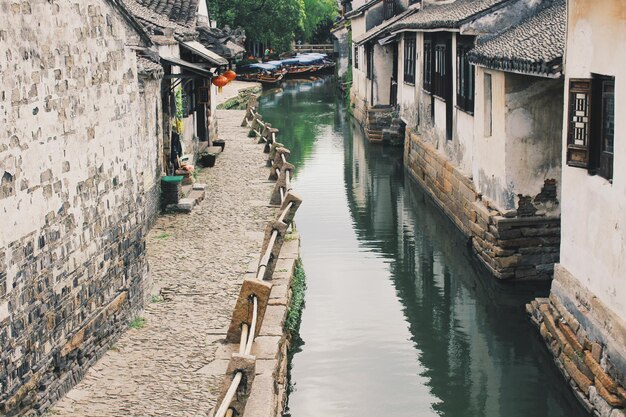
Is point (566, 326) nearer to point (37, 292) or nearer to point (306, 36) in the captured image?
point (37, 292)

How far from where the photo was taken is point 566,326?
1130 cm

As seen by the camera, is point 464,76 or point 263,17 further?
point 263,17

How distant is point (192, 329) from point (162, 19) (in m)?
12.7

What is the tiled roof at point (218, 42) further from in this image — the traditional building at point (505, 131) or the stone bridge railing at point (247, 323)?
the stone bridge railing at point (247, 323)

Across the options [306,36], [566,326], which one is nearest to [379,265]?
[566,326]

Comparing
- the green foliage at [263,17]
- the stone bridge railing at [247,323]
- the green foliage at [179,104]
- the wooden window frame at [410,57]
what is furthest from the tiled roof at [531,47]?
the green foliage at [263,17]

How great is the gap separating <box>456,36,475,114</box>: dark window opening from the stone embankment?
4.68m

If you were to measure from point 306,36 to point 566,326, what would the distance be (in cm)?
7379

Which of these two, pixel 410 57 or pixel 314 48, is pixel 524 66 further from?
pixel 314 48

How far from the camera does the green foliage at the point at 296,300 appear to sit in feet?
42.6

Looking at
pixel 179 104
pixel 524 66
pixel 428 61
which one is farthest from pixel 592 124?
pixel 428 61

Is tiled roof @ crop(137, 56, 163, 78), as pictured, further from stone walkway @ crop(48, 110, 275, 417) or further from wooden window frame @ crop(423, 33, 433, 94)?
wooden window frame @ crop(423, 33, 433, 94)

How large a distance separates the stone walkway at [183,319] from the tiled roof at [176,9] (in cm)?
573

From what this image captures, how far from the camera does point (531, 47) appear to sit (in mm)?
13773
